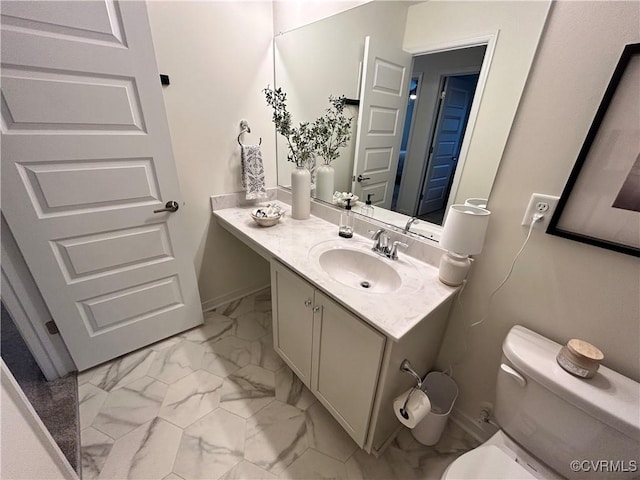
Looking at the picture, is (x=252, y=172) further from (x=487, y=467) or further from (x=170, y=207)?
(x=487, y=467)

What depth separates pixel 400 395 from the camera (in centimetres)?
105

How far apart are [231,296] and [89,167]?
1304 mm

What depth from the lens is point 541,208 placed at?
880 millimetres

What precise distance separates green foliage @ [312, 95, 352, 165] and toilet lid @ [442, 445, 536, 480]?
1474 millimetres

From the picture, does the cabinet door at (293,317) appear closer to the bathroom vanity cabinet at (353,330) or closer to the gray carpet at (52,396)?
the bathroom vanity cabinet at (353,330)

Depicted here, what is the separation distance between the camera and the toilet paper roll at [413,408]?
3.14ft

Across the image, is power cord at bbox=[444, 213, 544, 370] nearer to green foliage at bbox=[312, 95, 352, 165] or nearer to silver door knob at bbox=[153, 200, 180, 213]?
green foliage at bbox=[312, 95, 352, 165]

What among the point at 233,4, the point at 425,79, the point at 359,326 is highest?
the point at 233,4

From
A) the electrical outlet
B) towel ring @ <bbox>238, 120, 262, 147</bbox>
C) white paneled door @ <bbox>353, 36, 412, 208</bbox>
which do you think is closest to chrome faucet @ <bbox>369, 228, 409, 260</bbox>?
white paneled door @ <bbox>353, 36, 412, 208</bbox>

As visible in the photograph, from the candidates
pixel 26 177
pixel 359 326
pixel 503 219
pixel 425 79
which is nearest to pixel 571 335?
pixel 503 219

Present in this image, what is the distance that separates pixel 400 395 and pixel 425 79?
1.34 m

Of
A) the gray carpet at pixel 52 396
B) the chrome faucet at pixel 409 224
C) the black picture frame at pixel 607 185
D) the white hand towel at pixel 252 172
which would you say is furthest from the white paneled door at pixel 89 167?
the black picture frame at pixel 607 185

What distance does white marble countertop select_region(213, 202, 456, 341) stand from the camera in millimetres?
865

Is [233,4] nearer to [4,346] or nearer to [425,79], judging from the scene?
[425,79]
